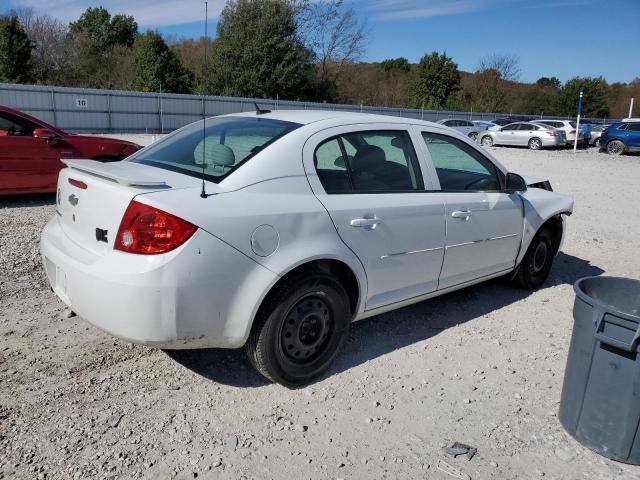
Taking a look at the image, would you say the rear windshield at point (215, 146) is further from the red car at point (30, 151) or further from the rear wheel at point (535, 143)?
the rear wheel at point (535, 143)

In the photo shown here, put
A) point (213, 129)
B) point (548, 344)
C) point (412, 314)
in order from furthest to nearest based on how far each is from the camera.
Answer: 1. point (412, 314)
2. point (548, 344)
3. point (213, 129)

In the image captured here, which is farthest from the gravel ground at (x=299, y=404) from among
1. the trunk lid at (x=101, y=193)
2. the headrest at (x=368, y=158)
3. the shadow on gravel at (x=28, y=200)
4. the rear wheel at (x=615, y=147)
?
the rear wheel at (x=615, y=147)

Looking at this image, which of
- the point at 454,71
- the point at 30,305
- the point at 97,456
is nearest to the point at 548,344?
the point at 97,456

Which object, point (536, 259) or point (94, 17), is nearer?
point (536, 259)

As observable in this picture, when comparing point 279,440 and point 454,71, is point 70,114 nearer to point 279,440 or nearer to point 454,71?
point 279,440

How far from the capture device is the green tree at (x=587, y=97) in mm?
56375

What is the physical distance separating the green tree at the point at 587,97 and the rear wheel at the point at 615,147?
110 feet

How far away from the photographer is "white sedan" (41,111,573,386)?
9.14 feet

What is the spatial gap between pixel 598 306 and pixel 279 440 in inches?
69.8

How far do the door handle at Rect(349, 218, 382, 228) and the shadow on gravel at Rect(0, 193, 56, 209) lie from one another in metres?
6.63

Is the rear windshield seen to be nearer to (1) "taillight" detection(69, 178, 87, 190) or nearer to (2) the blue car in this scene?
(1) "taillight" detection(69, 178, 87, 190)

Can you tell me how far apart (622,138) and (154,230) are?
2701cm

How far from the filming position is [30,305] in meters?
4.38

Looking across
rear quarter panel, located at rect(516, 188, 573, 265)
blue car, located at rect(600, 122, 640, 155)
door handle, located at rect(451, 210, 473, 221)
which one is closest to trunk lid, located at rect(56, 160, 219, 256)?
door handle, located at rect(451, 210, 473, 221)
